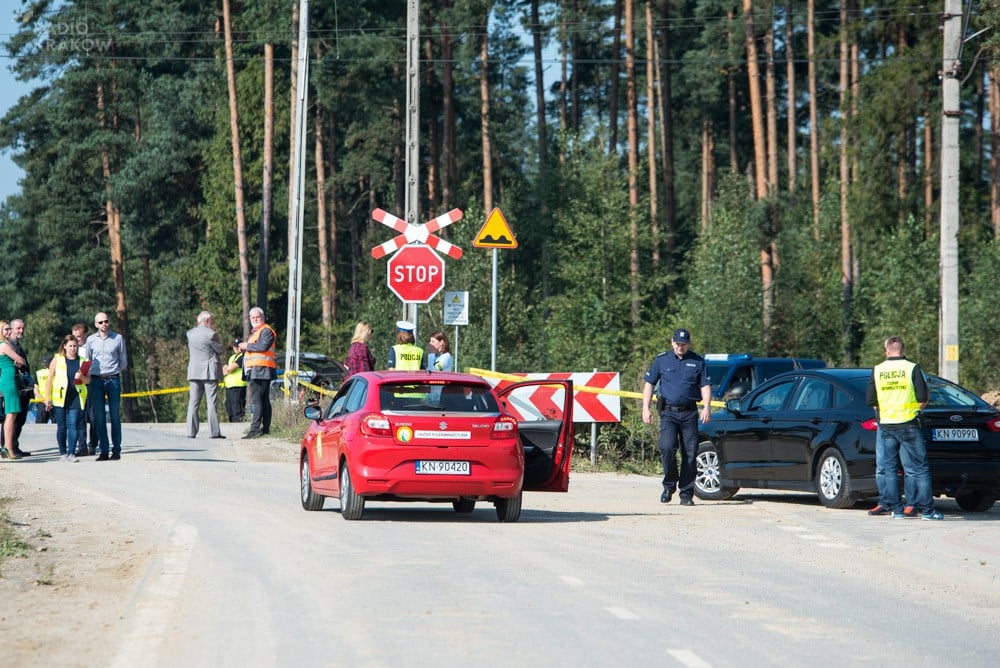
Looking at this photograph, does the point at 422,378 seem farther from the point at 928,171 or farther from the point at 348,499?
the point at 928,171

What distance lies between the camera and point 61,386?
75.5ft

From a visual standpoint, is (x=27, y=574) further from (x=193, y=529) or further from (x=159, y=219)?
(x=159, y=219)

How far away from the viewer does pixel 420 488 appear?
14961mm

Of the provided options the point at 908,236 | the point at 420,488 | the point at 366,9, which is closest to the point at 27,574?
the point at 420,488

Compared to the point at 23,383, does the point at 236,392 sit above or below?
below

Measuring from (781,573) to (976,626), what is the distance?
247cm

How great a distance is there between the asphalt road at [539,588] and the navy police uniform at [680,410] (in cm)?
39

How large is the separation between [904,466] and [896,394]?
75cm

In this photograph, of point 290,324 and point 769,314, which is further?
point 769,314

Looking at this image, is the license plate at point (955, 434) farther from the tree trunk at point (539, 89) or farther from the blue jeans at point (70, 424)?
the tree trunk at point (539, 89)

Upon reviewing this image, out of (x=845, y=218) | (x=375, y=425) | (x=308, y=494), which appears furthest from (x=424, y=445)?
(x=845, y=218)

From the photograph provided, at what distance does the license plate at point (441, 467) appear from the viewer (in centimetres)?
1493

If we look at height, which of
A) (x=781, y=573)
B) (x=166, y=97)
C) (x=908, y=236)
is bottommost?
(x=781, y=573)

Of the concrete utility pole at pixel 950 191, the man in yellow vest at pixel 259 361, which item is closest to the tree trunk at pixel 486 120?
the man in yellow vest at pixel 259 361
